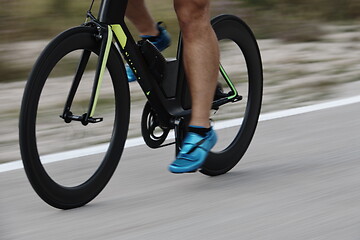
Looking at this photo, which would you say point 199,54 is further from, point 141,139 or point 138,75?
point 141,139

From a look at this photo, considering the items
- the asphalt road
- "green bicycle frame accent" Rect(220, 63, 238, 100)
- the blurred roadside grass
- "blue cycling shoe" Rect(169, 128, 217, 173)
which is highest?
"green bicycle frame accent" Rect(220, 63, 238, 100)

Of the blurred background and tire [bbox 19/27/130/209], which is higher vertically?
tire [bbox 19/27/130/209]

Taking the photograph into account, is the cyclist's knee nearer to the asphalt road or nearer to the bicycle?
the bicycle

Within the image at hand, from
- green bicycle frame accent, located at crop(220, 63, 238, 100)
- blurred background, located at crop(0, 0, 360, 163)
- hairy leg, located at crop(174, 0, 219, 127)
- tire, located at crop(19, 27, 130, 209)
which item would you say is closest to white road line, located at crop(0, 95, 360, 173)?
tire, located at crop(19, 27, 130, 209)

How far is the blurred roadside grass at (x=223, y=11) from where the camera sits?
7906 mm

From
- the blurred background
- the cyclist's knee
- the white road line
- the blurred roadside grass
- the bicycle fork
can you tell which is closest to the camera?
the bicycle fork

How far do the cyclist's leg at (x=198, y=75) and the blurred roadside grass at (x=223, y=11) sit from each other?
2742 mm

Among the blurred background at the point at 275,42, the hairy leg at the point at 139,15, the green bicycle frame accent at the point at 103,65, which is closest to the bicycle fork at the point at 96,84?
the green bicycle frame accent at the point at 103,65

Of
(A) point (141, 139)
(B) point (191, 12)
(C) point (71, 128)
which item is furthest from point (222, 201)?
(A) point (141, 139)

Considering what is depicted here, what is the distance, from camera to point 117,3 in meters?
4.21

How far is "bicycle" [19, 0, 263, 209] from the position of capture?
402cm

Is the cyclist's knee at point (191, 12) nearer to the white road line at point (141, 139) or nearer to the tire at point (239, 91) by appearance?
the tire at point (239, 91)

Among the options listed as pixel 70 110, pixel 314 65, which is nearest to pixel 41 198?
pixel 70 110

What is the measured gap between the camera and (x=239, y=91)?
5059 mm
